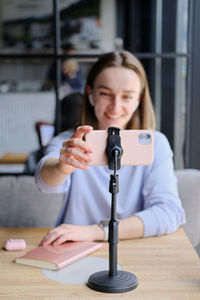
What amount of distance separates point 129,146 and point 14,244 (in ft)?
1.59

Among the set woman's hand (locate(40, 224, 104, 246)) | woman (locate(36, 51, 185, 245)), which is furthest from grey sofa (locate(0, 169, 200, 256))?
woman's hand (locate(40, 224, 104, 246))

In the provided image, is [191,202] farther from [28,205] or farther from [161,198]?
[28,205]

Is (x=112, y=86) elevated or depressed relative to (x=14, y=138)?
elevated

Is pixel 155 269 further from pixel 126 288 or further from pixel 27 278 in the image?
pixel 27 278

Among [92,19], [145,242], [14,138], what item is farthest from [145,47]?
[92,19]

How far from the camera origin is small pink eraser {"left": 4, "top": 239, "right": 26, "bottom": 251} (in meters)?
1.35

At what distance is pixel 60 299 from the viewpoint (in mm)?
1030

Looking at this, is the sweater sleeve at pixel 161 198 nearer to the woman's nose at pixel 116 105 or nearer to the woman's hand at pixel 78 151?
the woman's nose at pixel 116 105

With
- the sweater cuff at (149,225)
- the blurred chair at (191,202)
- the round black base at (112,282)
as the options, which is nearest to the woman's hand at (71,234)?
the sweater cuff at (149,225)

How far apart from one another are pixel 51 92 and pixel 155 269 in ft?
5.23

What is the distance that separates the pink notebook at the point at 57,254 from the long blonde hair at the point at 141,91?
1.75ft

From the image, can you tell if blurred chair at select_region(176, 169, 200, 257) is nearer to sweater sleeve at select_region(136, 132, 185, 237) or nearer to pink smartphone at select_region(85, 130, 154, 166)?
sweater sleeve at select_region(136, 132, 185, 237)

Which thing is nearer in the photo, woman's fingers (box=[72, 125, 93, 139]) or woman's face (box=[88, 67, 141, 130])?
woman's fingers (box=[72, 125, 93, 139])

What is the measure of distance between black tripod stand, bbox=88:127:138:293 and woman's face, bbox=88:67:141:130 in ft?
1.69
